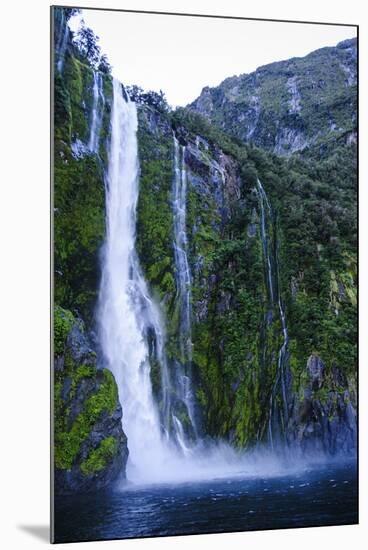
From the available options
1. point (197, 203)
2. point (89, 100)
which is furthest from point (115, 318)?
point (89, 100)

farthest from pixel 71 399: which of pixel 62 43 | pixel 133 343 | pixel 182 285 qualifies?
pixel 62 43

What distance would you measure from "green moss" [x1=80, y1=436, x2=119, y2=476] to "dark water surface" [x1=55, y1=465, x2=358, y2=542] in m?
0.21

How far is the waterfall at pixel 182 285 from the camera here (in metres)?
9.16

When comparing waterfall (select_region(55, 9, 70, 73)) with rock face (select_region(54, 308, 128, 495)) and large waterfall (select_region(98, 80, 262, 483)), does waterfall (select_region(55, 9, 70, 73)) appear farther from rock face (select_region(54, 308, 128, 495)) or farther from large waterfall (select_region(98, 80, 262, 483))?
rock face (select_region(54, 308, 128, 495))

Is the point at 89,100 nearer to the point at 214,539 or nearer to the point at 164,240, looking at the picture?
the point at 164,240

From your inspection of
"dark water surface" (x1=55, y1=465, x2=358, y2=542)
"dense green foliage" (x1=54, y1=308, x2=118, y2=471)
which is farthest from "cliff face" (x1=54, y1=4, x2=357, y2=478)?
"dark water surface" (x1=55, y1=465, x2=358, y2=542)

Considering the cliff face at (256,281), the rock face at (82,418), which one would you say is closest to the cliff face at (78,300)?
the rock face at (82,418)

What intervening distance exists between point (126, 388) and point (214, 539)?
4.71ft

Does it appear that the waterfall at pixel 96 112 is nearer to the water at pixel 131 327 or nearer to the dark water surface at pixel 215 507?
the water at pixel 131 327

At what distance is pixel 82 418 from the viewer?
28.6 ft

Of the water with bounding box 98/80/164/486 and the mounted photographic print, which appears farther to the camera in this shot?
the water with bounding box 98/80/164/486

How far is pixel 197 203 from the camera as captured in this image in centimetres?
936

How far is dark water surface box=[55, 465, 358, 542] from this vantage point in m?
8.60

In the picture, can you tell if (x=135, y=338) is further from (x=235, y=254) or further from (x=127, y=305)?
(x=235, y=254)
